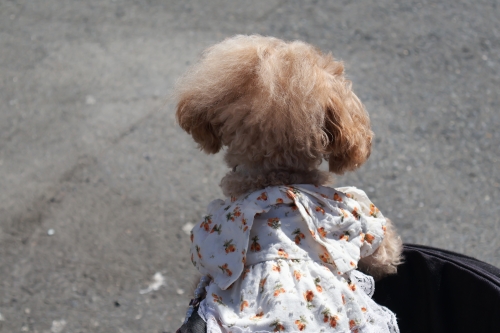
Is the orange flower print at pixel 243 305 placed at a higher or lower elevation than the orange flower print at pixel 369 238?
lower

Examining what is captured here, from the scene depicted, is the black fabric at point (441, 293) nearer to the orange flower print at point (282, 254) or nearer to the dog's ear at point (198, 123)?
the orange flower print at point (282, 254)

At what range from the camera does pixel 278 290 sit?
1.50 metres

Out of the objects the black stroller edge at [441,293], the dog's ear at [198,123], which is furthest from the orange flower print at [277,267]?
the black stroller edge at [441,293]

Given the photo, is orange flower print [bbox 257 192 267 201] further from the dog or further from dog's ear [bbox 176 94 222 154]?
dog's ear [bbox 176 94 222 154]

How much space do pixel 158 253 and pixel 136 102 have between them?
1.21 m

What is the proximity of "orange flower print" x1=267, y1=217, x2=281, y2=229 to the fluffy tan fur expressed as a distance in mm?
147

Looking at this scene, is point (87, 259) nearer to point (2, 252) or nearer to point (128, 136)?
point (2, 252)

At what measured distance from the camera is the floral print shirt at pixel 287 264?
1.51 m

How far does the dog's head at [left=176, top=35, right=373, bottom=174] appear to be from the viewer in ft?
5.11

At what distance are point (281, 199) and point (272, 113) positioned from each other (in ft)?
0.84

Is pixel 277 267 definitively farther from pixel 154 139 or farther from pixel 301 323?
pixel 154 139

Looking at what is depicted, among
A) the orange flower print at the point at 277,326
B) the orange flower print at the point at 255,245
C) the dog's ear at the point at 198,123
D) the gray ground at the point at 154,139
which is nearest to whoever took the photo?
the orange flower print at the point at 277,326

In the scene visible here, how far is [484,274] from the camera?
1752 millimetres

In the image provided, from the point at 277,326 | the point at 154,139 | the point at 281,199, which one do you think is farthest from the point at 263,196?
the point at 154,139
